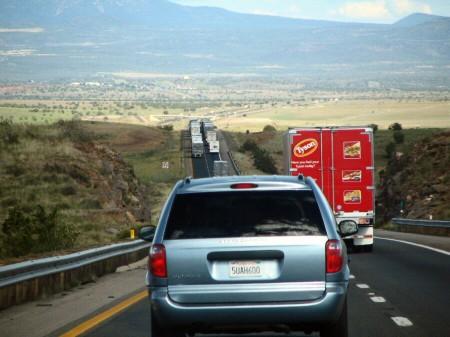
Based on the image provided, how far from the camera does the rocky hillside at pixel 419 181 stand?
214 feet

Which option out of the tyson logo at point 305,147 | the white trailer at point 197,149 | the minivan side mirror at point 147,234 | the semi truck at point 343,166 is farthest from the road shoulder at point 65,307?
the white trailer at point 197,149

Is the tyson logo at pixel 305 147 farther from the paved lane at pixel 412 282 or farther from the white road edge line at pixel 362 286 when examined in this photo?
the white road edge line at pixel 362 286

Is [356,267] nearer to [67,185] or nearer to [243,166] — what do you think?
[67,185]

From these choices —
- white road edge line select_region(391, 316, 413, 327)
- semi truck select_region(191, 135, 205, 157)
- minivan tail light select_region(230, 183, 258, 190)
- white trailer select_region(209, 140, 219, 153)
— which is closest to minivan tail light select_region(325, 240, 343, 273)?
minivan tail light select_region(230, 183, 258, 190)

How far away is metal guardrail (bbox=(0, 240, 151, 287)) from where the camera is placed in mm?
16438

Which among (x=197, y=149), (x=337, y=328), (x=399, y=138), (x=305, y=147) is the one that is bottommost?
(x=399, y=138)

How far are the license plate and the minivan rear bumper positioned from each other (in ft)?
0.91

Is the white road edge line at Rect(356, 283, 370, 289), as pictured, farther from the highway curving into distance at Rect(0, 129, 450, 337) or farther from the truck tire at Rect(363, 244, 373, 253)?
the truck tire at Rect(363, 244, 373, 253)

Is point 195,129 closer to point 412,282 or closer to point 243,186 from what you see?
point 412,282

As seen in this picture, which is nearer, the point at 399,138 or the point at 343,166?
the point at 343,166

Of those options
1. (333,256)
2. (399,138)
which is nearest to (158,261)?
(333,256)

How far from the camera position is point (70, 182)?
53.0 meters

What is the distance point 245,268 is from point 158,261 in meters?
0.81

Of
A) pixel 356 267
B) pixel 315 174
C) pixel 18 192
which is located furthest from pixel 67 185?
pixel 356 267
